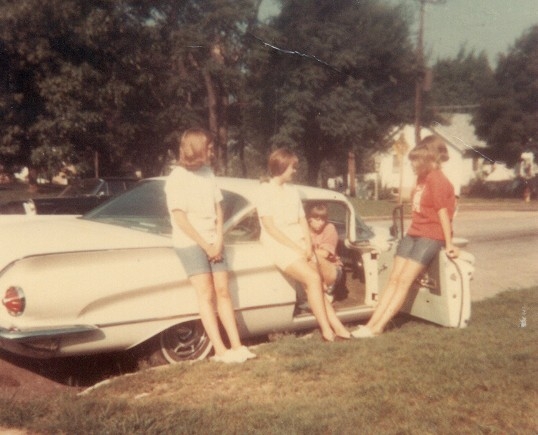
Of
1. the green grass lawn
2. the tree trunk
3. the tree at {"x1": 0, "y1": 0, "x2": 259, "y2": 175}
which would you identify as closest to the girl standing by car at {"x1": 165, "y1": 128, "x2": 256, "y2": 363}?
the green grass lawn

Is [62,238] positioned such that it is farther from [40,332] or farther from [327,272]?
[327,272]

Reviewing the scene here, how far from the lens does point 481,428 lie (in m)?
3.90

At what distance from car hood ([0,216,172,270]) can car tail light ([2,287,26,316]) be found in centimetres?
24

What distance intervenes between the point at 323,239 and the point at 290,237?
864 mm

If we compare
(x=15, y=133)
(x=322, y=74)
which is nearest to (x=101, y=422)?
(x=15, y=133)

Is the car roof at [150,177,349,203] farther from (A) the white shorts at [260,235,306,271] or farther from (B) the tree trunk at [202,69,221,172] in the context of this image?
(B) the tree trunk at [202,69,221,172]

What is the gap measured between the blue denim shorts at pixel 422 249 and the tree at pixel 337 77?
23.9 meters

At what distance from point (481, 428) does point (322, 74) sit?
3706 centimetres

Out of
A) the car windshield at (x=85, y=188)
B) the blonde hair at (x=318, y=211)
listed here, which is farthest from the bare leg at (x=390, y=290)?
the car windshield at (x=85, y=188)

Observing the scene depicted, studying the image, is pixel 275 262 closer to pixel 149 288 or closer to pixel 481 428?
pixel 149 288

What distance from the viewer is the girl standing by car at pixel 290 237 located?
228 inches

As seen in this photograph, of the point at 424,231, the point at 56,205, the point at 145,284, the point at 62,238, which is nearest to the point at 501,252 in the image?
the point at 56,205

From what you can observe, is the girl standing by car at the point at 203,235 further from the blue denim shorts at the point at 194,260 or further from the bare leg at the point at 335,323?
the bare leg at the point at 335,323

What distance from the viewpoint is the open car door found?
623cm
